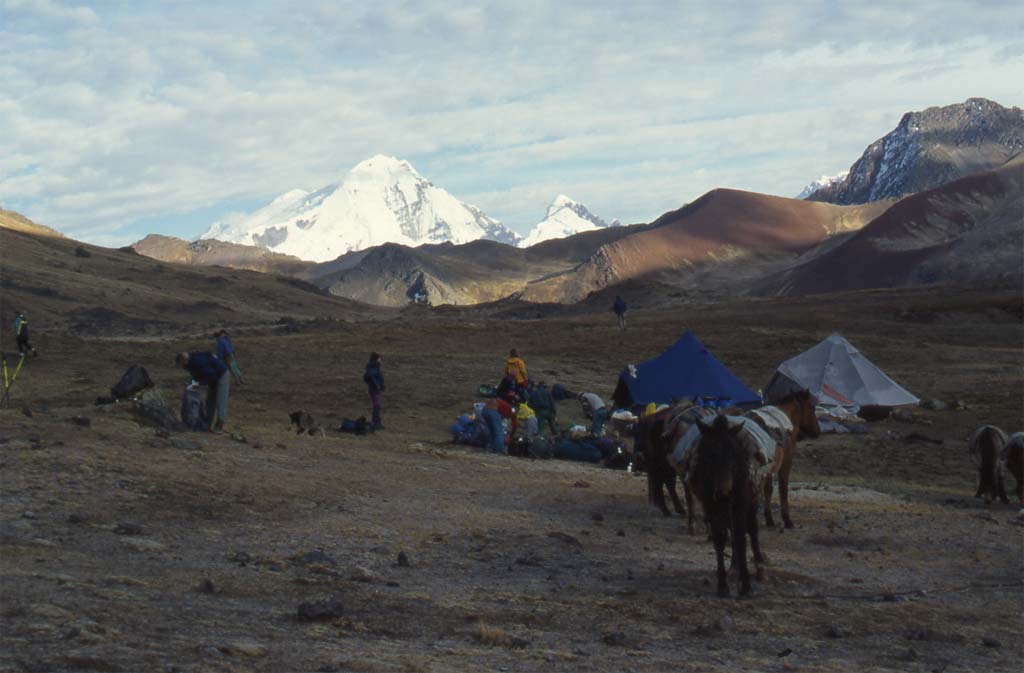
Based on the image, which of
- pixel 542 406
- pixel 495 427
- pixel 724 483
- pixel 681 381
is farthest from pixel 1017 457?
pixel 724 483

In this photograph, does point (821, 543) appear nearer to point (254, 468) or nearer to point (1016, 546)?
point (1016, 546)

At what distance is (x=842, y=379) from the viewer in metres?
32.5

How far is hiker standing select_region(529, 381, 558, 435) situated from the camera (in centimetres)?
2483

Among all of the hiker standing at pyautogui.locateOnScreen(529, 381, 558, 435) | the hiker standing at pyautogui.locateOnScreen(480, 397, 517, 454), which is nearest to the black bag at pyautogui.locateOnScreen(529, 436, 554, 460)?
the hiker standing at pyautogui.locateOnScreen(480, 397, 517, 454)

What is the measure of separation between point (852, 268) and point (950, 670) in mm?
108574

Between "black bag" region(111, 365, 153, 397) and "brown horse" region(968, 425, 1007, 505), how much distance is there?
13.7 meters

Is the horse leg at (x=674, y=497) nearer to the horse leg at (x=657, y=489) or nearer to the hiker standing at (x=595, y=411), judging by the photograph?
the horse leg at (x=657, y=489)

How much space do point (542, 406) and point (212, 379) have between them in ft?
24.1

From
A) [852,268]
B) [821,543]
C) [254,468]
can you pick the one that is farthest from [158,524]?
[852,268]

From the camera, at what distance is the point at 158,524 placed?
12086 mm

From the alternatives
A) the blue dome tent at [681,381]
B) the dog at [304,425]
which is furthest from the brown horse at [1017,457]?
the dog at [304,425]

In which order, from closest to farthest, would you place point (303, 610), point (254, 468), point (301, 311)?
1. point (303, 610)
2. point (254, 468)
3. point (301, 311)

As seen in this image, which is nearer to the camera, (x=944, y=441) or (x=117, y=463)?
(x=117, y=463)

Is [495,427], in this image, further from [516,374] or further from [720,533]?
[720,533]
